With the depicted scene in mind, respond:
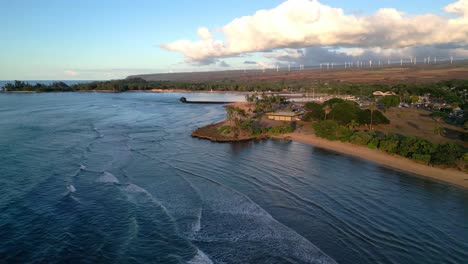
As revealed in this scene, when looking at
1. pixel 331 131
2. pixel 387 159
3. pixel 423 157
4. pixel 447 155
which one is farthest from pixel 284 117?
pixel 447 155

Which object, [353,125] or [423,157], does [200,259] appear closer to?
[423,157]

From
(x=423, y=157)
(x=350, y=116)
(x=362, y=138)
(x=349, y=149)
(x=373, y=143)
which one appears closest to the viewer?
(x=423, y=157)

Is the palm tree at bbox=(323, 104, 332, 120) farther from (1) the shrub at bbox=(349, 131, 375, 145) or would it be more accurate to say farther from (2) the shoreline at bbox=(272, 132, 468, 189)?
(1) the shrub at bbox=(349, 131, 375, 145)

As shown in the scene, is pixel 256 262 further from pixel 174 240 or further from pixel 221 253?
pixel 174 240

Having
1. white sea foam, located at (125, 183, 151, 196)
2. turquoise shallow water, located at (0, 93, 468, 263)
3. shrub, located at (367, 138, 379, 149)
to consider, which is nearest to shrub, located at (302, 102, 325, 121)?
shrub, located at (367, 138, 379, 149)

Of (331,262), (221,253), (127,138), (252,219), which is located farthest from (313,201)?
(127,138)
